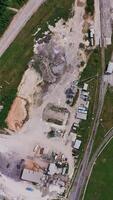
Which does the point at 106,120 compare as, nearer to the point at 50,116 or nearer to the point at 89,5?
the point at 50,116

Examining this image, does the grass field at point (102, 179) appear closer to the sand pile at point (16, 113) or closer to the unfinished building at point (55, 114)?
the unfinished building at point (55, 114)

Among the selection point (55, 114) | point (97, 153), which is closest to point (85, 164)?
point (97, 153)

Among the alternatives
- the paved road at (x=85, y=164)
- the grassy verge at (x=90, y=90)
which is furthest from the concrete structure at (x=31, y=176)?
the grassy verge at (x=90, y=90)

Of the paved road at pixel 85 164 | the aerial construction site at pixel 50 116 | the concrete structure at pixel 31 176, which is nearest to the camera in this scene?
the concrete structure at pixel 31 176

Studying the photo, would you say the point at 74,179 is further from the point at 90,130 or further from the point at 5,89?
the point at 5,89

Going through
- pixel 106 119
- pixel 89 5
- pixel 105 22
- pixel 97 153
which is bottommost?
pixel 97 153

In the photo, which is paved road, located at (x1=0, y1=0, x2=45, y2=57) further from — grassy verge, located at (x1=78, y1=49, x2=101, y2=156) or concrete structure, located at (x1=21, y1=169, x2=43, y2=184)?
concrete structure, located at (x1=21, y1=169, x2=43, y2=184)
